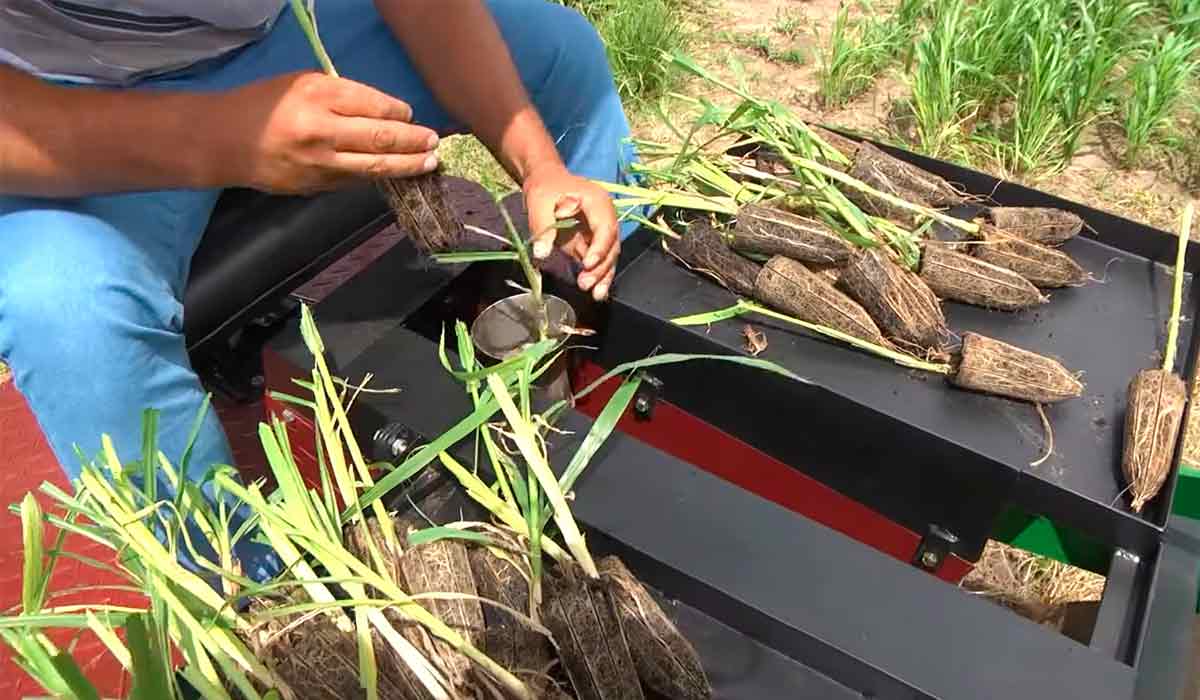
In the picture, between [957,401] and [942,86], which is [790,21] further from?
[957,401]

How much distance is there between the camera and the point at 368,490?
98 centimetres

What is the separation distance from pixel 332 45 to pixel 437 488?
807mm

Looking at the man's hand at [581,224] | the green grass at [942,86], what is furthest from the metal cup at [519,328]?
the green grass at [942,86]

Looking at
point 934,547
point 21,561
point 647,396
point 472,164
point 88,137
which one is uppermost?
point 88,137

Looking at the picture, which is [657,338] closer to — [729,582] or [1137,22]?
[729,582]

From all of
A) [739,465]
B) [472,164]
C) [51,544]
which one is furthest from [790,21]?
[51,544]

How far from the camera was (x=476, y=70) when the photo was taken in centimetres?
148

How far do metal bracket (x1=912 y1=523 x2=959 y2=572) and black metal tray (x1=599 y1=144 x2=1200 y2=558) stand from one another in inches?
0.5

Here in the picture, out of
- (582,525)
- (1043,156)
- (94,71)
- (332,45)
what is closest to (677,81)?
(1043,156)

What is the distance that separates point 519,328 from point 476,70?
0.48m

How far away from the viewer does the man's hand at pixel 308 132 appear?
1093 millimetres

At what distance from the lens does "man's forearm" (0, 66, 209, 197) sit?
3.55 ft

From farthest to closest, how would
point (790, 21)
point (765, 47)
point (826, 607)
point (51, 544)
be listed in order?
1. point (790, 21)
2. point (765, 47)
3. point (51, 544)
4. point (826, 607)

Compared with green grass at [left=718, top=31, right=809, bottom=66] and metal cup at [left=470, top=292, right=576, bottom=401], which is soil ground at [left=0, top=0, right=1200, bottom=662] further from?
metal cup at [left=470, top=292, right=576, bottom=401]
